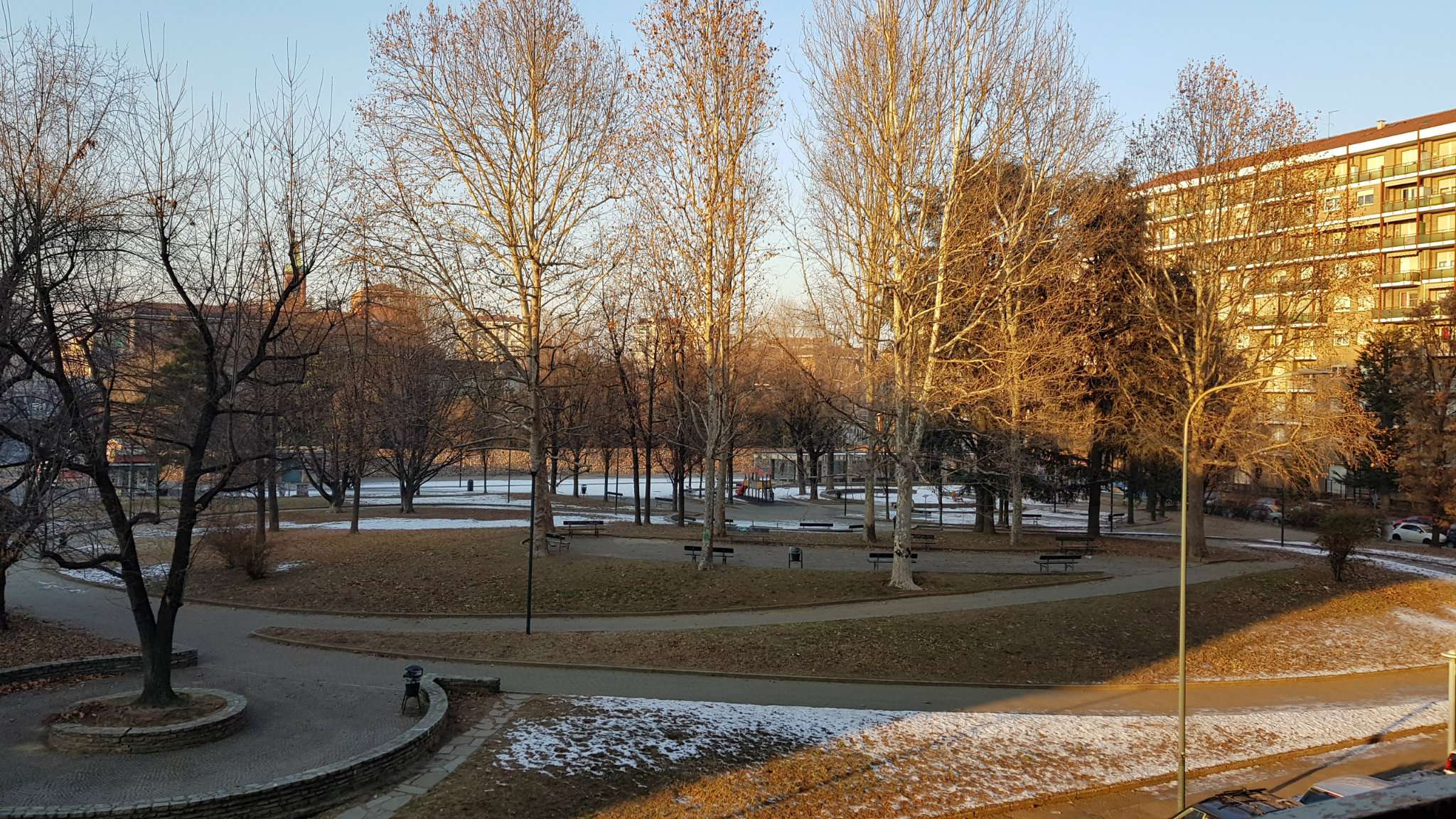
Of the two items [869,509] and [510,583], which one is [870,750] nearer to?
[510,583]

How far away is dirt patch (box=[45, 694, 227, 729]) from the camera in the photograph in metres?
12.0

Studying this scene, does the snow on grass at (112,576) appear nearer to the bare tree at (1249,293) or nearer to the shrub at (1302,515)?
the bare tree at (1249,293)

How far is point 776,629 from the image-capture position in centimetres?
1952

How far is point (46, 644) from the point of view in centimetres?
1728

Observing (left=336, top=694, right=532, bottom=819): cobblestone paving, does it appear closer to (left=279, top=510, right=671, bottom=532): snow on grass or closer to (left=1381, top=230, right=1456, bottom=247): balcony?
(left=279, top=510, right=671, bottom=532): snow on grass

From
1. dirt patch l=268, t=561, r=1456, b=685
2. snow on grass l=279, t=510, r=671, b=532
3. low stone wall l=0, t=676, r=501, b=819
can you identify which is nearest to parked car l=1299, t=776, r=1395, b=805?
dirt patch l=268, t=561, r=1456, b=685

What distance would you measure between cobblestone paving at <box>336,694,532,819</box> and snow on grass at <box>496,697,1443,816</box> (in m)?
0.46

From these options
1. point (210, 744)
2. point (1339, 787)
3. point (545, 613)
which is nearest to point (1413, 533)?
point (1339, 787)

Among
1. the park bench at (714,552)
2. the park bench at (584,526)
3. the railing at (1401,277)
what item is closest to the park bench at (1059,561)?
the park bench at (714,552)

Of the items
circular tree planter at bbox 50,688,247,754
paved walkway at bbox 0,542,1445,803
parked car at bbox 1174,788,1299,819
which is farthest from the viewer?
circular tree planter at bbox 50,688,247,754

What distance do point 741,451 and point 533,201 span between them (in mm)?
35550

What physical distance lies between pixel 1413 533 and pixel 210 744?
173ft

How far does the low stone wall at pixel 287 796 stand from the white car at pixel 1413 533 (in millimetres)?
49771

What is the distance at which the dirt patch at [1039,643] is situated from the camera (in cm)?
1783
